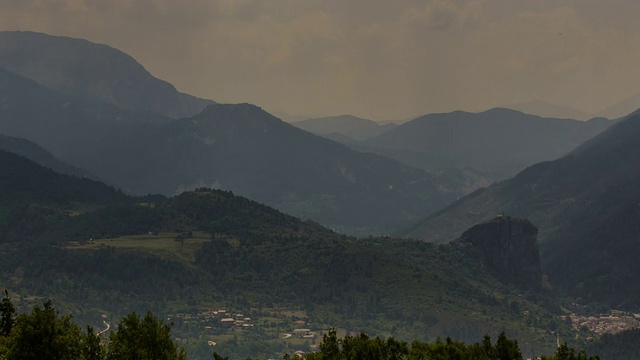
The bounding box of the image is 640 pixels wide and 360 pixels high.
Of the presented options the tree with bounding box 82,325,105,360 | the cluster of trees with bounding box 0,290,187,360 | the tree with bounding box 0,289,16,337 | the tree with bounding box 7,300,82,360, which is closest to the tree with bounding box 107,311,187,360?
the cluster of trees with bounding box 0,290,187,360

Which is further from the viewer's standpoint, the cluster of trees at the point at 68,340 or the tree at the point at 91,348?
the tree at the point at 91,348

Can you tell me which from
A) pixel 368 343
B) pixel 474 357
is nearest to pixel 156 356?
pixel 368 343

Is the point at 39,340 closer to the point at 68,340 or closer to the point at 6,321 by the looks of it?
the point at 68,340

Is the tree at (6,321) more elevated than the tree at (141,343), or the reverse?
the tree at (6,321)

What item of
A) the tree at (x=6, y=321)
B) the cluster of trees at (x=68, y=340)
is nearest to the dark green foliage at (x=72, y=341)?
the cluster of trees at (x=68, y=340)

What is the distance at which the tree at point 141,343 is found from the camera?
132875 millimetres

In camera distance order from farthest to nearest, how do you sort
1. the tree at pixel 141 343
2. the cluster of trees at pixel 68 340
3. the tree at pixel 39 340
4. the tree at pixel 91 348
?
the tree at pixel 141 343 < the tree at pixel 91 348 < the cluster of trees at pixel 68 340 < the tree at pixel 39 340

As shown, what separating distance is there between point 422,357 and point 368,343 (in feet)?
27.6

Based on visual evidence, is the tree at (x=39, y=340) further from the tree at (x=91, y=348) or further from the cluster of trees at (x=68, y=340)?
the tree at (x=91, y=348)

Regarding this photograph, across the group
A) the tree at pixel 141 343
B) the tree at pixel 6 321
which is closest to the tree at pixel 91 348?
the tree at pixel 141 343

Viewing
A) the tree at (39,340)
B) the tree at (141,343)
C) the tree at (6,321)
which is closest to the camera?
the tree at (39,340)

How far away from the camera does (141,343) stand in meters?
134

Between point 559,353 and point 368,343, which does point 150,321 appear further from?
point 559,353

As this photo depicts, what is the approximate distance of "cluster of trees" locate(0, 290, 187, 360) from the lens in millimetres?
119500
